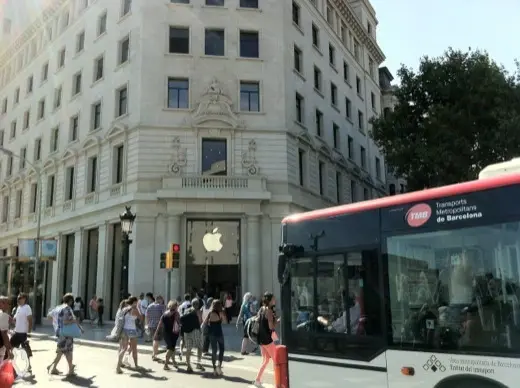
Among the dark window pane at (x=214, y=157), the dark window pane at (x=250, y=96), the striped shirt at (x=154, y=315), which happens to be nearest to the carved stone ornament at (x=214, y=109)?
the dark window pane at (x=250, y=96)

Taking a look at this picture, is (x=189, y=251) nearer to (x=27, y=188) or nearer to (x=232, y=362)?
(x=232, y=362)

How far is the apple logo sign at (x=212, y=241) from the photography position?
25188mm

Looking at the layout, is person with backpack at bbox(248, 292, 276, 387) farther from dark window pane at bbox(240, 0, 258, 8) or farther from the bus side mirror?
dark window pane at bbox(240, 0, 258, 8)

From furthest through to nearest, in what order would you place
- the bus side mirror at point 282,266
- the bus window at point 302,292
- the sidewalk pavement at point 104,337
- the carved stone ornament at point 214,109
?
the carved stone ornament at point 214,109 → the sidewalk pavement at point 104,337 → the bus side mirror at point 282,266 → the bus window at point 302,292

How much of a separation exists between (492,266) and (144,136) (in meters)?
22.6

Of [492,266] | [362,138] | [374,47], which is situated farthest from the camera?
[374,47]

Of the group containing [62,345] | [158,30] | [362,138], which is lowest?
[62,345]

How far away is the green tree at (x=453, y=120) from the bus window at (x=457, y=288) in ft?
57.0

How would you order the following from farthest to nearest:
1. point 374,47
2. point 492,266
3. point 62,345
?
point 374,47, point 62,345, point 492,266

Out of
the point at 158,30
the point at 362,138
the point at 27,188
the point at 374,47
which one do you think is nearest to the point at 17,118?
the point at 27,188

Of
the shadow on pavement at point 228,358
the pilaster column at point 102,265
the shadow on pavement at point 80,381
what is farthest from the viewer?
the pilaster column at point 102,265

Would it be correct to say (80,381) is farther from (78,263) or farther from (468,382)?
(78,263)

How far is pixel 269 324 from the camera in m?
9.62

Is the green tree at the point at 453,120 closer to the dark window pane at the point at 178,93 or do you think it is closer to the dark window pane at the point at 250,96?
the dark window pane at the point at 250,96
